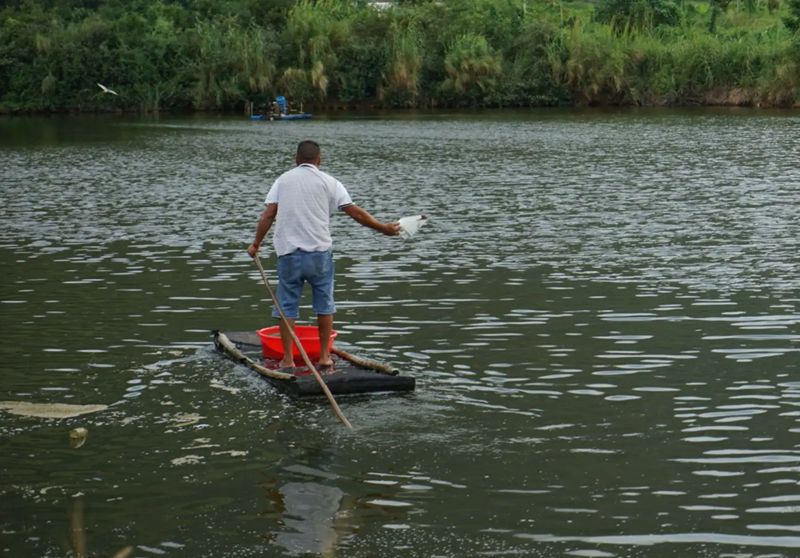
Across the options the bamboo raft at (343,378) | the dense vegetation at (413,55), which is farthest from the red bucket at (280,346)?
the dense vegetation at (413,55)

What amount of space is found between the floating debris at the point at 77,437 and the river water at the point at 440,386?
94 millimetres

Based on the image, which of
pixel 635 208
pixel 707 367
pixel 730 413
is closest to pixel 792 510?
pixel 730 413

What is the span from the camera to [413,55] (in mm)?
79375

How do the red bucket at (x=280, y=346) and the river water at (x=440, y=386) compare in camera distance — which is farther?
the red bucket at (x=280, y=346)

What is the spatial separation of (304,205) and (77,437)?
9.77 ft

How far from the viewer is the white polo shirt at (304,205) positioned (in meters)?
12.7

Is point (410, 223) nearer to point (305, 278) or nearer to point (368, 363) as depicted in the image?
point (305, 278)

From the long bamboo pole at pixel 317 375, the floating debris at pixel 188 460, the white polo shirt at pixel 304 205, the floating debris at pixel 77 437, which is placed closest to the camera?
the floating debris at pixel 188 460

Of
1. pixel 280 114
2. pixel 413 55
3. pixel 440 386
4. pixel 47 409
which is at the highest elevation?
pixel 413 55

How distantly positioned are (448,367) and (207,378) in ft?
7.46

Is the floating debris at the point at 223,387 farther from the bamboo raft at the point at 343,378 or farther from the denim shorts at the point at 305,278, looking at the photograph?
the denim shorts at the point at 305,278

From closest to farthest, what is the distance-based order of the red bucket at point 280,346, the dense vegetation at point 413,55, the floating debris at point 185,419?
the floating debris at point 185,419 → the red bucket at point 280,346 → the dense vegetation at point 413,55

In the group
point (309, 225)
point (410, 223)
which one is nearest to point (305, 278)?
point (309, 225)

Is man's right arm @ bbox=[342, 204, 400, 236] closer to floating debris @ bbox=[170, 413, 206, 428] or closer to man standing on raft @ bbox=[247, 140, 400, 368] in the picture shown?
man standing on raft @ bbox=[247, 140, 400, 368]
